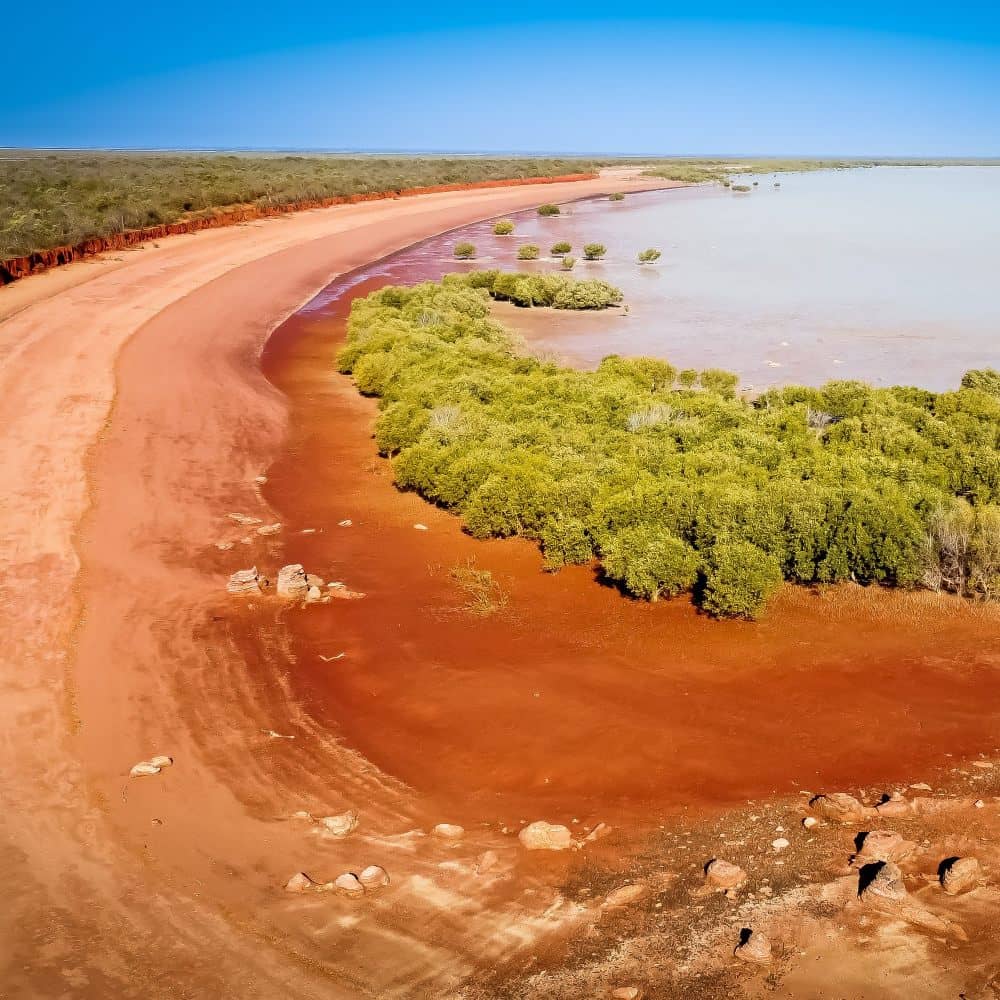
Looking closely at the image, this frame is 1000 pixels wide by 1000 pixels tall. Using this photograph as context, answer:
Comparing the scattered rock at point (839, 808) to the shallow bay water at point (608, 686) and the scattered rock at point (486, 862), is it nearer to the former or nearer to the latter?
the shallow bay water at point (608, 686)

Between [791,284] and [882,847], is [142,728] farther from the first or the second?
[791,284]

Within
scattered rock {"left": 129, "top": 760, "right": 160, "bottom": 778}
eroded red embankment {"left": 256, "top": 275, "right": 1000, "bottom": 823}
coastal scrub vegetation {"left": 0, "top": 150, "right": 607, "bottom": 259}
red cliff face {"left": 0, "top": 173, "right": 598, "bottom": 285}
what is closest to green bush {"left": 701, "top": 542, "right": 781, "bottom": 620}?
eroded red embankment {"left": 256, "top": 275, "right": 1000, "bottom": 823}

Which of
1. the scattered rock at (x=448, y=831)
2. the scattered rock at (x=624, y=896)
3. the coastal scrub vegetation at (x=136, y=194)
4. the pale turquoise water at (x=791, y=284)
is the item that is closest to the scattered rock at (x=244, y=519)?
the scattered rock at (x=448, y=831)

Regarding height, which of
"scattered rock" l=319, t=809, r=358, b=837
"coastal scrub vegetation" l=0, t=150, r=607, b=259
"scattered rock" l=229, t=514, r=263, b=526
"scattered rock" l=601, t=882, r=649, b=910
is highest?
"coastal scrub vegetation" l=0, t=150, r=607, b=259

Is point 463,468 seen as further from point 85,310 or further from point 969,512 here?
point 85,310

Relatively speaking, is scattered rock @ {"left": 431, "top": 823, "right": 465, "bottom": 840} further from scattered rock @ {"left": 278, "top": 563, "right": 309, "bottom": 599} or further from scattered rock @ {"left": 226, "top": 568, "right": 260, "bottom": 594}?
scattered rock @ {"left": 226, "top": 568, "right": 260, "bottom": 594}

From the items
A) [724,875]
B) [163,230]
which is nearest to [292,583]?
[724,875]
